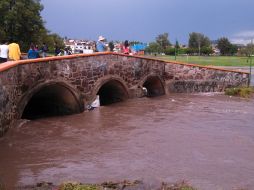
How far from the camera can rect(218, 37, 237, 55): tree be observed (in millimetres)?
93662

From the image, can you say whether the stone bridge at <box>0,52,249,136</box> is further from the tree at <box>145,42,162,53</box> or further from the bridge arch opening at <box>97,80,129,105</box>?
the tree at <box>145,42,162,53</box>

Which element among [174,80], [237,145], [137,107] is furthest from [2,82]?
[174,80]

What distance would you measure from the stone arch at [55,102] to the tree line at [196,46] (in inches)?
2651

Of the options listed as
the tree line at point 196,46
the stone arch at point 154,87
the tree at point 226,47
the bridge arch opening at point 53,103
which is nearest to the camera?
the bridge arch opening at point 53,103

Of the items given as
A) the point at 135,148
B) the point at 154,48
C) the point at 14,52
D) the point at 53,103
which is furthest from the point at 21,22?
the point at 154,48

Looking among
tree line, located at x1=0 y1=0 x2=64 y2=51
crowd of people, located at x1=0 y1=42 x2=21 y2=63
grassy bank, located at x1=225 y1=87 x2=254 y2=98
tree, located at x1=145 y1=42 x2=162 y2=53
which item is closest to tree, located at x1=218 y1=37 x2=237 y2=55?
tree, located at x1=145 y1=42 x2=162 y2=53

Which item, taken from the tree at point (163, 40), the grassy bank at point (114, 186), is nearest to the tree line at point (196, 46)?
the tree at point (163, 40)

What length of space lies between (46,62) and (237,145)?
6.37 metres

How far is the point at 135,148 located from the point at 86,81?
6.11 m

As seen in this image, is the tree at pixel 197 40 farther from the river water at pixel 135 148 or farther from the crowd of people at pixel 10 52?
the crowd of people at pixel 10 52

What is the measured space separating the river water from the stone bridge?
2.62 ft

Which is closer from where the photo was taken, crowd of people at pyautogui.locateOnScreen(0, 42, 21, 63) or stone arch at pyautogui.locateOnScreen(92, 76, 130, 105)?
crowd of people at pyautogui.locateOnScreen(0, 42, 21, 63)

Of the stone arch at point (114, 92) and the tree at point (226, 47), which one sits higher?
the tree at point (226, 47)

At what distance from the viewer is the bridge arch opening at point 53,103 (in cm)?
1553
